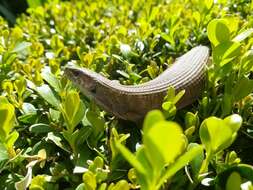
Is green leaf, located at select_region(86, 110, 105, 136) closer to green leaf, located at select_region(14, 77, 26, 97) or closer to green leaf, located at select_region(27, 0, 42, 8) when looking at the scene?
green leaf, located at select_region(14, 77, 26, 97)

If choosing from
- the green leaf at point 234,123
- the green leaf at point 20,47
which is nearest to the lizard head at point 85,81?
the green leaf at point 20,47

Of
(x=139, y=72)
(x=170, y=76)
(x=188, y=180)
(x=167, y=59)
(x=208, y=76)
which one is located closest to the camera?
(x=188, y=180)

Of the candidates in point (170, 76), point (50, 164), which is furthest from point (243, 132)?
point (50, 164)

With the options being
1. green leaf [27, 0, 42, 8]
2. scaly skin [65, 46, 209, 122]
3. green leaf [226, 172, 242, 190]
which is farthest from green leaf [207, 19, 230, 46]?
green leaf [27, 0, 42, 8]

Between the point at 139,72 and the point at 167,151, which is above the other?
the point at 167,151

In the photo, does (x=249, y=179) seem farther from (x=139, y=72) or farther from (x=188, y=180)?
(x=139, y=72)

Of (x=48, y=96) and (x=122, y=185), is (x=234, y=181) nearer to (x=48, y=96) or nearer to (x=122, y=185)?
(x=122, y=185)
